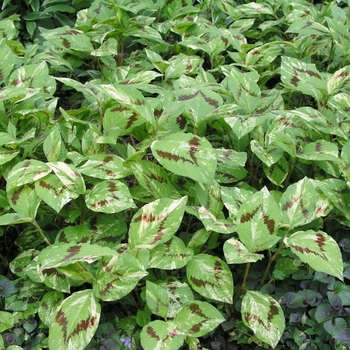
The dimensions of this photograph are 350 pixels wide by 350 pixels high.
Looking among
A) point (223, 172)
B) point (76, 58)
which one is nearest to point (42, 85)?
point (76, 58)

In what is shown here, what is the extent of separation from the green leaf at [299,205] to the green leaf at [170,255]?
37cm

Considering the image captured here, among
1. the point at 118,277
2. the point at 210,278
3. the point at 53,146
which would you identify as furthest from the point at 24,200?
the point at 210,278

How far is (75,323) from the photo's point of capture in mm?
1660

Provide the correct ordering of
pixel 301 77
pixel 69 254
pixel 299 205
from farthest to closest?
pixel 301 77, pixel 299 205, pixel 69 254

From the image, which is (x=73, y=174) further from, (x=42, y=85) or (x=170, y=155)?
(x=42, y=85)

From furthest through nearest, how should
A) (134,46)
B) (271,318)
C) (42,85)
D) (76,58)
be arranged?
(134,46) < (76,58) < (42,85) < (271,318)

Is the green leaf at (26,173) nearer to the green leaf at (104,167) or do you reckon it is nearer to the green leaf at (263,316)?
the green leaf at (104,167)

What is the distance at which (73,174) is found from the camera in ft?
6.24

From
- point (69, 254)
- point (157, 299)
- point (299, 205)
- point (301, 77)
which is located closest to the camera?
point (69, 254)

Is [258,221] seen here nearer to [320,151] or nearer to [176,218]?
[176,218]

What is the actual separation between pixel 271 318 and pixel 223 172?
65 centimetres

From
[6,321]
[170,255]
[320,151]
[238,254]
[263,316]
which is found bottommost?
[6,321]

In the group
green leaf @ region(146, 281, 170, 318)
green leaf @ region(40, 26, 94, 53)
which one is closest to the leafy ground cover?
green leaf @ region(146, 281, 170, 318)

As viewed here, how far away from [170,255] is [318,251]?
511 mm
